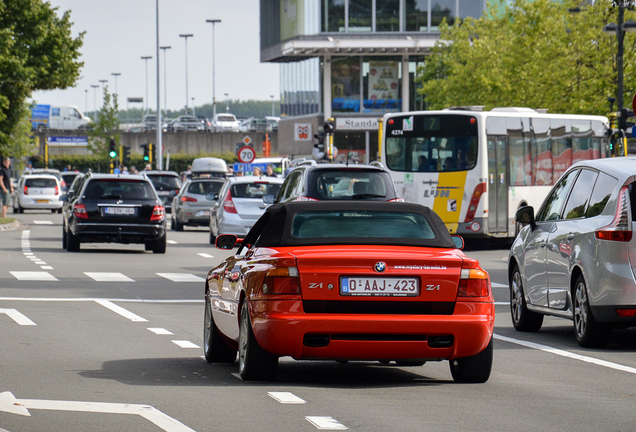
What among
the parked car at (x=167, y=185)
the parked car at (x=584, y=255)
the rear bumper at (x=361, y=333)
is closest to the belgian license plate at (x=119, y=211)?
the parked car at (x=584, y=255)

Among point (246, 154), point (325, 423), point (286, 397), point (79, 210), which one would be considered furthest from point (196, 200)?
point (325, 423)

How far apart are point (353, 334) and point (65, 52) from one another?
37806 millimetres

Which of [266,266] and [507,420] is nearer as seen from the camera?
[507,420]

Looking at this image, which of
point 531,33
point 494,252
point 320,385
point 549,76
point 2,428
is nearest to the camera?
point 2,428

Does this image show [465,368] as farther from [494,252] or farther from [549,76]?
[549,76]

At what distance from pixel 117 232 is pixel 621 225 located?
15.6m

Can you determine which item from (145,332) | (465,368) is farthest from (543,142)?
(465,368)

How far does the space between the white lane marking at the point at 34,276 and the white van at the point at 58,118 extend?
306ft

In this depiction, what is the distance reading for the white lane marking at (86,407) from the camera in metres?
6.77

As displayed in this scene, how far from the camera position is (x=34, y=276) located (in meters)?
19.0

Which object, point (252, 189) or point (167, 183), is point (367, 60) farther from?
point (252, 189)

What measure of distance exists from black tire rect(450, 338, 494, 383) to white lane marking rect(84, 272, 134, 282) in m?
10.9

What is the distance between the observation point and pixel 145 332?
1179cm

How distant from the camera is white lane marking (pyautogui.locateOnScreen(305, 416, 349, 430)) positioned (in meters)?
6.45
